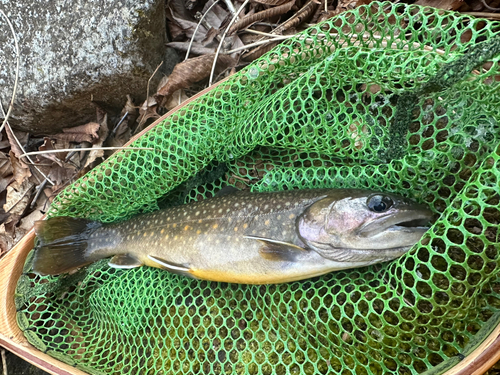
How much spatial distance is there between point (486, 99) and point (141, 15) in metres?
2.30

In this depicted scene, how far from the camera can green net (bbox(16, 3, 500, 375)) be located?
4.73 feet

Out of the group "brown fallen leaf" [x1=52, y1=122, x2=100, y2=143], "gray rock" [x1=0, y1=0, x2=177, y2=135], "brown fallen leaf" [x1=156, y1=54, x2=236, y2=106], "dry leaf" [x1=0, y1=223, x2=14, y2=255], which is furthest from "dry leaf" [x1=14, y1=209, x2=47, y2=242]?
"brown fallen leaf" [x1=156, y1=54, x2=236, y2=106]

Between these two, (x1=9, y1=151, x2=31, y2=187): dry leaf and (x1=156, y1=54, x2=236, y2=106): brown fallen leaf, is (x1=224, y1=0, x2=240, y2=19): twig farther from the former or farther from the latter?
(x1=9, y1=151, x2=31, y2=187): dry leaf

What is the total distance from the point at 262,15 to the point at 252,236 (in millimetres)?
1925

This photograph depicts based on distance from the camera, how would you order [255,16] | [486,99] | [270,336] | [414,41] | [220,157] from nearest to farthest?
[486,99], [414,41], [270,336], [220,157], [255,16]

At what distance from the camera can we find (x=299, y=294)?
1.85m

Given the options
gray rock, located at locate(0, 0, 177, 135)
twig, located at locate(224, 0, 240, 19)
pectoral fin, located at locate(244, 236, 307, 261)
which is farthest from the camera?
twig, located at locate(224, 0, 240, 19)

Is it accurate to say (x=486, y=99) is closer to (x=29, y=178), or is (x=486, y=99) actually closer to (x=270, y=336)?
(x=270, y=336)

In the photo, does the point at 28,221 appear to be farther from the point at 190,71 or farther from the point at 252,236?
the point at 252,236

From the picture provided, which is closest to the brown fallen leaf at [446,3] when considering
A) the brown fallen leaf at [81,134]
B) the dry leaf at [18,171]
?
the brown fallen leaf at [81,134]

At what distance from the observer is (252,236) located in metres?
1.85

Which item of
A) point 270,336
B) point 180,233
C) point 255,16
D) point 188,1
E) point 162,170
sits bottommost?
point 270,336

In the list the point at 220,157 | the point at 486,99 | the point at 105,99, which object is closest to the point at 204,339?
the point at 220,157

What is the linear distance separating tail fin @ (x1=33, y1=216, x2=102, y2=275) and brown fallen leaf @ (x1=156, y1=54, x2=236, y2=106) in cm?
123
